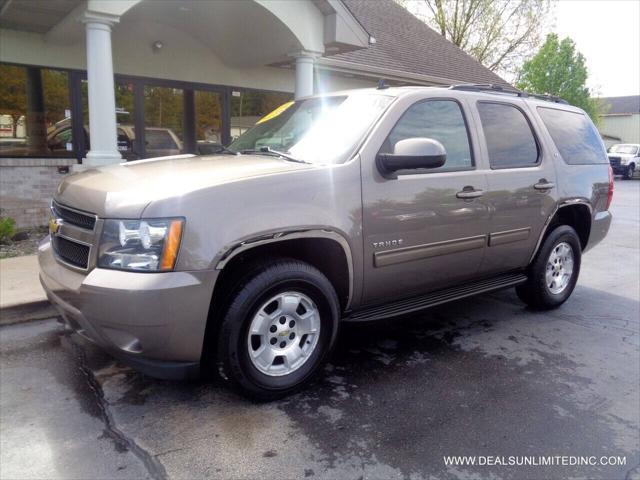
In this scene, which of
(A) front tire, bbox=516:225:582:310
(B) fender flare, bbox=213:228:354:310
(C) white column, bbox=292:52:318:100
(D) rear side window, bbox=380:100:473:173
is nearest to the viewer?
(B) fender flare, bbox=213:228:354:310

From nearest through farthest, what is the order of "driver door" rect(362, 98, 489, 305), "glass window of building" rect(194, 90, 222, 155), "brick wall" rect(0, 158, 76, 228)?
"driver door" rect(362, 98, 489, 305), "brick wall" rect(0, 158, 76, 228), "glass window of building" rect(194, 90, 222, 155)

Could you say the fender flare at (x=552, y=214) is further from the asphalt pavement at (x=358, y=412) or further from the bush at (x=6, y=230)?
the bush at (x=6, y=230)

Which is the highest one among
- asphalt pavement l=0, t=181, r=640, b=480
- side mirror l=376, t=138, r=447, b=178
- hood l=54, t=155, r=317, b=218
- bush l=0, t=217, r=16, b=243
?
side mirror l=376, t=138, r=447, b=178

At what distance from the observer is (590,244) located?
5.43 m

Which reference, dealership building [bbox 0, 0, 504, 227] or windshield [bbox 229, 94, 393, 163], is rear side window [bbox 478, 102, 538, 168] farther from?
dealership building [bbox 0, 0, 504, 227]

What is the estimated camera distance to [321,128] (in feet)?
12.1

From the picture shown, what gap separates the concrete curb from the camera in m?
4.47

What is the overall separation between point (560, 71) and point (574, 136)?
1076 inches

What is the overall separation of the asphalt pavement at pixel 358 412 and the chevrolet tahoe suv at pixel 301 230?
362 millimetres

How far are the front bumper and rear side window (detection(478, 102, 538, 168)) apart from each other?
270 centimetres

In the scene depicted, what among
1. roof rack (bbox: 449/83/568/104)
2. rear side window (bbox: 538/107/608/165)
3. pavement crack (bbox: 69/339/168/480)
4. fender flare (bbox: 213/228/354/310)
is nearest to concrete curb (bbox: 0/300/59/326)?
pavement crack (bbox: 69/339/168/480)

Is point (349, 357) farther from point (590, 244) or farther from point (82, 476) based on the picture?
point (590, 244)

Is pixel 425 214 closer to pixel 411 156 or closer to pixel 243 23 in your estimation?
pixel 411 156

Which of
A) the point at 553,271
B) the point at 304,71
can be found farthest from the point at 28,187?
the point at 553,271
